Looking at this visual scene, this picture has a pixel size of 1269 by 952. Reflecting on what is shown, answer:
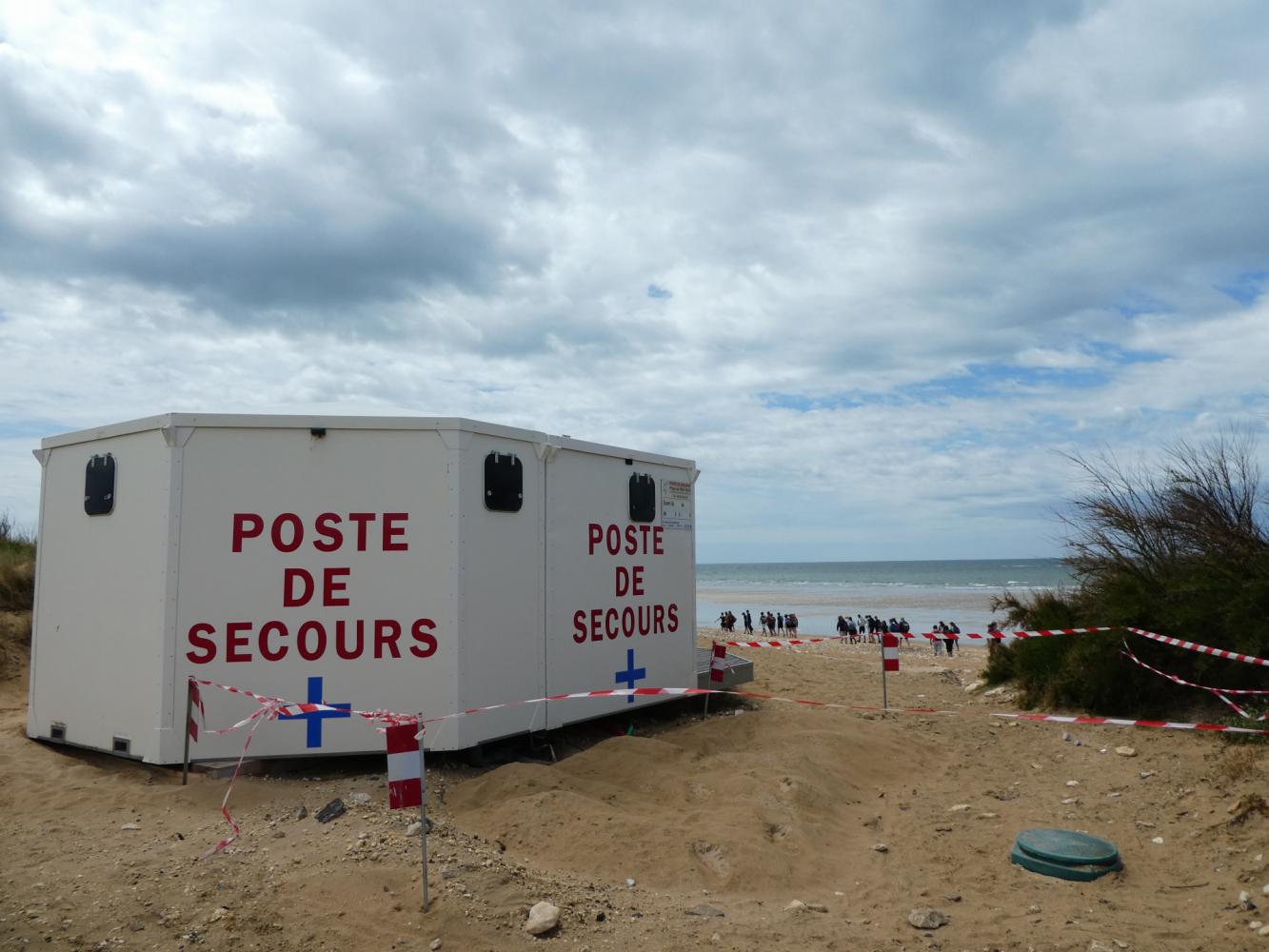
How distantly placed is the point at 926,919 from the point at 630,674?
486cm

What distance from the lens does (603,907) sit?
191 inches

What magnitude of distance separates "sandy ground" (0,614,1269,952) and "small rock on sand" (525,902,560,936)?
6 cm

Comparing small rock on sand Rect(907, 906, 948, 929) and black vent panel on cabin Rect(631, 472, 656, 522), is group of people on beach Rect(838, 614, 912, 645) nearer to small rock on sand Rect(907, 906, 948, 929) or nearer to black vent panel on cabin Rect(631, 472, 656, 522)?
black vent panel on cabin Rect(631, 472, 656, 522)

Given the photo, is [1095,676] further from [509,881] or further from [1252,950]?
[509,881]

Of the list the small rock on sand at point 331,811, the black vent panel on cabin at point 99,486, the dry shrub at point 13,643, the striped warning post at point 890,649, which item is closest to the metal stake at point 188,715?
the small rock on sand at point 331,811

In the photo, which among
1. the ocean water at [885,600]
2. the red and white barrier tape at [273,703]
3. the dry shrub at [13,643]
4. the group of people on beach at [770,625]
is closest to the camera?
the red and white barrier tape at [273,703]

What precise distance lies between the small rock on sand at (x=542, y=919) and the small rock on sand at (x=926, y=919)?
78.6 inches

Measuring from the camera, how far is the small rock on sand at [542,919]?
4.47 metres

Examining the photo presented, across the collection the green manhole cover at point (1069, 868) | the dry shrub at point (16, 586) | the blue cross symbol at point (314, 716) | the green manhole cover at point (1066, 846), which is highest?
the dry shrub at point (16, 586)

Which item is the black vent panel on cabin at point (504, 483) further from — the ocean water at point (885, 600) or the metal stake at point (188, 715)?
the ocean water at point (885, 600)

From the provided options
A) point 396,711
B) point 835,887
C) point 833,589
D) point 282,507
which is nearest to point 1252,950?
point 835,887

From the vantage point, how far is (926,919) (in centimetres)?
479

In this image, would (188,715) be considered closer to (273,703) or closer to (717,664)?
(273,703)

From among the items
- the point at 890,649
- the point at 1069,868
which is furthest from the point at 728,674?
the point at 1069,868
